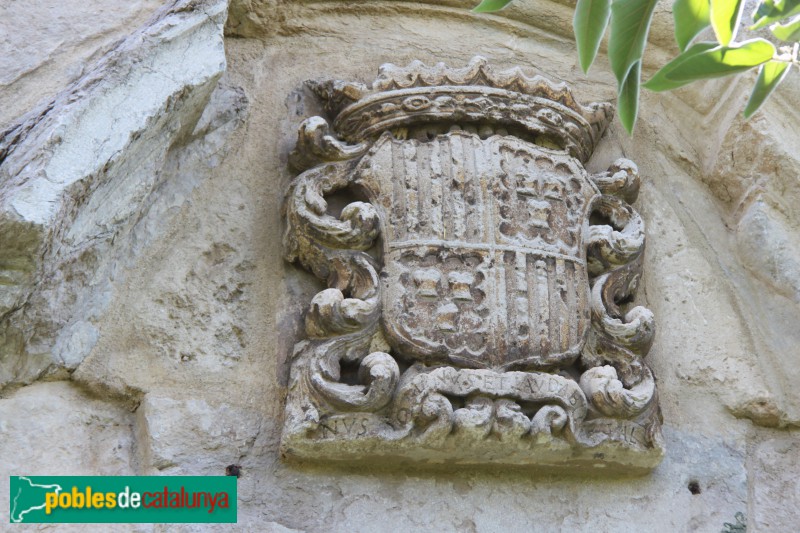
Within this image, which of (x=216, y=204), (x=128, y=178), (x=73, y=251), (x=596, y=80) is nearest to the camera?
(x=73, y=251)

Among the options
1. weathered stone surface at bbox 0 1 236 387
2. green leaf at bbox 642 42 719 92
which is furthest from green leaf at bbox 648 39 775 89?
weathered stone surface at bbox 0 1 236 387

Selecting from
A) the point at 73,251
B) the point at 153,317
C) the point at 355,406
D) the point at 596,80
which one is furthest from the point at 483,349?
the point at 596,80

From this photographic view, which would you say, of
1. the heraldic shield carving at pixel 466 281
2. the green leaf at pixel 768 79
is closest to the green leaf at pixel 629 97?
the green leaf at pixel 768 79

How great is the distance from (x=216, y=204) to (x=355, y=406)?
50cm

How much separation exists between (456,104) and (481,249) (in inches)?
12.3

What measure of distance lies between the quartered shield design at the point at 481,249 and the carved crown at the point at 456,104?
0.14ft

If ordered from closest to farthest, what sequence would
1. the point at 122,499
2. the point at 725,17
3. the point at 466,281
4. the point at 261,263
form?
the point at 725,17
the point at 122,499
the point at 466,281
the point at 261,263

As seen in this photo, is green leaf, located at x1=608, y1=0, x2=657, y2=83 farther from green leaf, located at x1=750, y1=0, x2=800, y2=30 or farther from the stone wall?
the stone wall

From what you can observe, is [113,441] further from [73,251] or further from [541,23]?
[541,23]

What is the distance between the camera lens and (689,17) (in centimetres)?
99

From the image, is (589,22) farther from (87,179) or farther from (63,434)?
(63,434)

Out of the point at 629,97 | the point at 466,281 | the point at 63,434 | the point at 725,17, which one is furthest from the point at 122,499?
the point at 725,17

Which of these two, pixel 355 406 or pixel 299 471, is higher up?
pixel 355 406

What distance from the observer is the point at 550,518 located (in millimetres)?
1757
